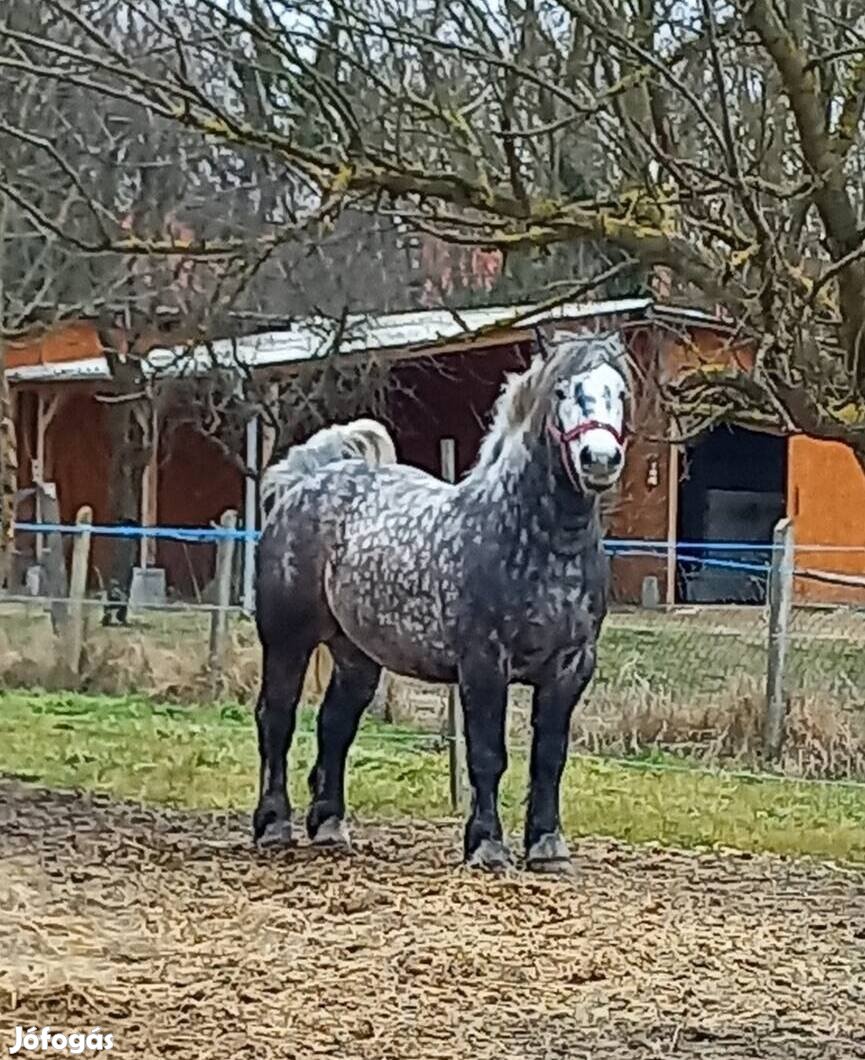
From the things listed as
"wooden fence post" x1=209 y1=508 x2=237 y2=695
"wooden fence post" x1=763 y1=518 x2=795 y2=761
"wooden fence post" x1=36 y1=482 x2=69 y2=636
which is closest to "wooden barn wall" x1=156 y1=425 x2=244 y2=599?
"wooden fence post" x1=36 y1=482 x2=69 y2=636

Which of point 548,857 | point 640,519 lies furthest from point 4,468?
point 640,519

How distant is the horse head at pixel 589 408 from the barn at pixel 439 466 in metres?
9.62

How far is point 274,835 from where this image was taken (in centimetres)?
820

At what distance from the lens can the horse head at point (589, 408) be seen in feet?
23.6

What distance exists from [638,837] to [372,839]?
4.03 ft

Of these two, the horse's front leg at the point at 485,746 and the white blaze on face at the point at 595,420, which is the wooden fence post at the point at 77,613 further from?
the white blaze on face at the point at 595,420

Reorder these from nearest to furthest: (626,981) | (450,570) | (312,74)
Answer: (312,74) → (626,981) → (450,570)

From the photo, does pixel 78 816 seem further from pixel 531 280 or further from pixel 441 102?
pixel 531 280

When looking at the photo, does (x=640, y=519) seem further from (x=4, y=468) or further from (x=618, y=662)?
(x=4, y=468)

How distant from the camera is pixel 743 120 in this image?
6.47m

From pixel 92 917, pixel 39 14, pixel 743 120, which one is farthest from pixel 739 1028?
pixel 39 14

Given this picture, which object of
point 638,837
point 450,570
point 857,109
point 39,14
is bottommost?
point 638,837

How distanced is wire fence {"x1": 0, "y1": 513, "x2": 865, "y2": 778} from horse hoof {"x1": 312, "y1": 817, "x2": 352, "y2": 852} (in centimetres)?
324

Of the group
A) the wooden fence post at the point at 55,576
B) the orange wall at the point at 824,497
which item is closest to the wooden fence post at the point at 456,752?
the wooden fence post at the point at 55,576
